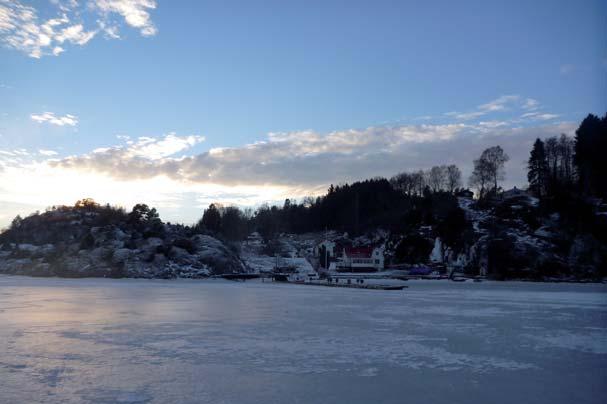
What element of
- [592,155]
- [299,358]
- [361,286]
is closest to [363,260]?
[361,286]

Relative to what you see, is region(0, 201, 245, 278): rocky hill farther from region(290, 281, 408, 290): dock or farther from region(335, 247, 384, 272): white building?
region(335, 247, 384, 272): white building

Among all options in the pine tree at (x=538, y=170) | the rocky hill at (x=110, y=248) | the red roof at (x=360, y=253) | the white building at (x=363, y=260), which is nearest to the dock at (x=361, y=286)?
the rocky hill at (x=110, y=248)

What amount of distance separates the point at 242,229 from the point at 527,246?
10610 cm

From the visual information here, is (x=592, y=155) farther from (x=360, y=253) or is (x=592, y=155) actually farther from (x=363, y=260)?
(x=360, y=253)

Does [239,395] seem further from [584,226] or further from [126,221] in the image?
[126,221]

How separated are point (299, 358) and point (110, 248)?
258ft

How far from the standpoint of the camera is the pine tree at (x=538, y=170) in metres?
112

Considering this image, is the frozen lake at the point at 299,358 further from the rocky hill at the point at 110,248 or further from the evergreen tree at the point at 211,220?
the evergreen tree at the point at 211,220

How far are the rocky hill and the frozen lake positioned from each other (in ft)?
192

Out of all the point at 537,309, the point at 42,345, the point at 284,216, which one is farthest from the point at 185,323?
the point at 284,216

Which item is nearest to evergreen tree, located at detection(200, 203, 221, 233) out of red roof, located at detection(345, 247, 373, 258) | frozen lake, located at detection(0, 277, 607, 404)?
red roof, located at detection(345, 247, 373, 258)

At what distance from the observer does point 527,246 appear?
268ft

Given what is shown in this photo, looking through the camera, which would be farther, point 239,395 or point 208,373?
point 208,373

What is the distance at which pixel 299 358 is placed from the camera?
43.0 ft
